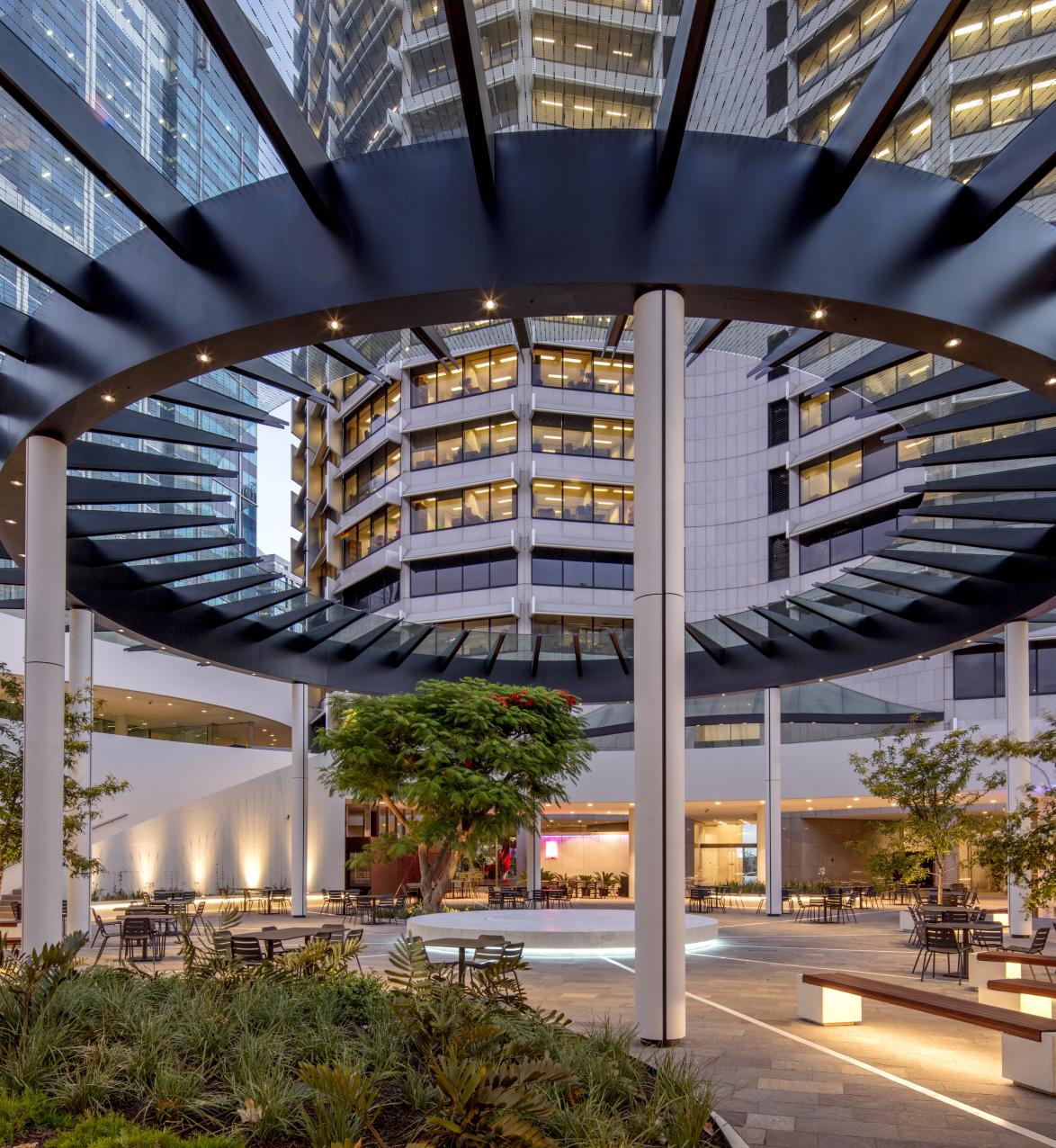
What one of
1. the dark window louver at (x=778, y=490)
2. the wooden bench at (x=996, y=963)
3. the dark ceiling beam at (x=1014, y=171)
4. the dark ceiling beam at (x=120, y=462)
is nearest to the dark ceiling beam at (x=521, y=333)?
the dark ceiling beam at (x=1014, y=171)

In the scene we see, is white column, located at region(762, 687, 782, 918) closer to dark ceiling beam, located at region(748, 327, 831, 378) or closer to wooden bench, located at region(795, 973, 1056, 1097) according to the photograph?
dark ceiling beam, located at region(748, 327, 831, 378)

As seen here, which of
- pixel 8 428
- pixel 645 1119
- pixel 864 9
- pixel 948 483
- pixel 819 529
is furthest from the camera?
pixel 819 529

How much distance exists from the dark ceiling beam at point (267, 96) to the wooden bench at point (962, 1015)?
27.6ft

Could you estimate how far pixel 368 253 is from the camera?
9.01 m

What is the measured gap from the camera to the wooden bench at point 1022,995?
32.1 ft

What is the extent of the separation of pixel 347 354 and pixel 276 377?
1040 mm

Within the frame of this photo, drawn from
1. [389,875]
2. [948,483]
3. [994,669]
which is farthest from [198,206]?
[994,669]

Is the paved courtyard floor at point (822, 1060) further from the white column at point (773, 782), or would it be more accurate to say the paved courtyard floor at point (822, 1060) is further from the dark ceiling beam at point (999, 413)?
the white column at point (773, 782)

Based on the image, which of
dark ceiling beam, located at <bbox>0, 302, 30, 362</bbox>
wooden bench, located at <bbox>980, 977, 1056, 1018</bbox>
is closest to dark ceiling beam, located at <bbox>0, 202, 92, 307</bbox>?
dark ceiling beam, located at <bbox>0, 302, 30, 362</bbox>

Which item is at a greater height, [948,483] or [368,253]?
[368,253]

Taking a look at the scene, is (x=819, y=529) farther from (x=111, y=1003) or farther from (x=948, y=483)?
(x=111, y=1003)

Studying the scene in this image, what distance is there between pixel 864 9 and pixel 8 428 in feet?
30.8

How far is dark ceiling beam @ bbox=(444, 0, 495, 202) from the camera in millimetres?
6539

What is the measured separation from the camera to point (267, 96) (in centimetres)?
746
